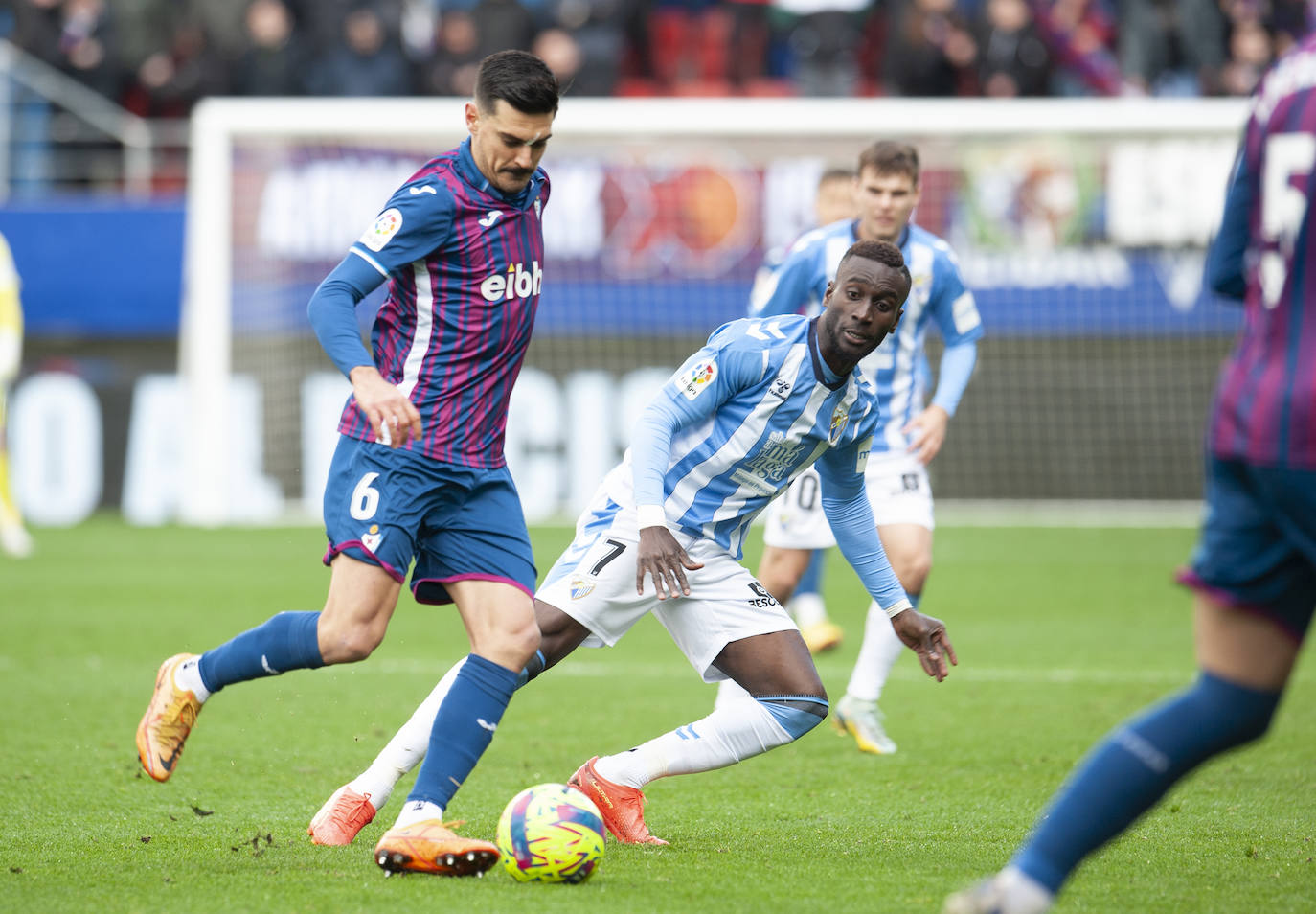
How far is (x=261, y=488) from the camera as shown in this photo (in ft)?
45.1

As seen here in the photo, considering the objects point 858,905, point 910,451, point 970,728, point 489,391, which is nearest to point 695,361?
point 489,391

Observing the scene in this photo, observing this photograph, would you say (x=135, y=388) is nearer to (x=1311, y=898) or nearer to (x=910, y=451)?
(x=910, y=451)

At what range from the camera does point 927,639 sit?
167 inches

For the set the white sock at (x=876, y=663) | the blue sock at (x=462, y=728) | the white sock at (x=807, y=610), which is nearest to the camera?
the blue sock at (x=462, y=728)

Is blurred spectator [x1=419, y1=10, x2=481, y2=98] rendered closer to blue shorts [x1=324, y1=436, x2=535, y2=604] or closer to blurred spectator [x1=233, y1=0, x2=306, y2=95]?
blurred spectator [x1=233, y1=0, x2=306, y2=95]

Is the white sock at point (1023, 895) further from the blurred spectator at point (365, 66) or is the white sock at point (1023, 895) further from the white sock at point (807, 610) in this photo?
the blurred spectator at point (365, 66)

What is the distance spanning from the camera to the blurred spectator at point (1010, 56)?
16.0 meters

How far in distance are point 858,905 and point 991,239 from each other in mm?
10866

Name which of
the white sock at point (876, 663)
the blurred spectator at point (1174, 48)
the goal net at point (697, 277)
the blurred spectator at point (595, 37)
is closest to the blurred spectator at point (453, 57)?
the blurred spectator at point (595, 37)

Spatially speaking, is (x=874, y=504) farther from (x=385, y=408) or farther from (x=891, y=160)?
(x=385, y=408)

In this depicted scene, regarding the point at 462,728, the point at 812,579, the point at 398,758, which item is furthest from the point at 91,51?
the point at 462,728

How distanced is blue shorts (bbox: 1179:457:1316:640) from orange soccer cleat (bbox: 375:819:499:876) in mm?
1922

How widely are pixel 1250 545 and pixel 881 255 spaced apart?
1.52 meters

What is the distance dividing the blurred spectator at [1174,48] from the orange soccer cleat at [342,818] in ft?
46.8
